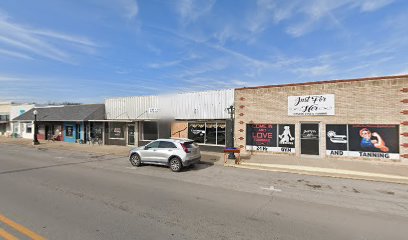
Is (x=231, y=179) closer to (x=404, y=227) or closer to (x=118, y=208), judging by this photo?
(x=118, y=208)

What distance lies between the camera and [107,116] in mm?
26016

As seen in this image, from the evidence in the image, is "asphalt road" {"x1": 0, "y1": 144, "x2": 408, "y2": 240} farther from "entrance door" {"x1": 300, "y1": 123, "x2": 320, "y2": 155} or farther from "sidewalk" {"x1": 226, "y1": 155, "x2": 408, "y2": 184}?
"entrance door" {"x1": 300, "y1": 123, "x2": 320, "y2": 155}

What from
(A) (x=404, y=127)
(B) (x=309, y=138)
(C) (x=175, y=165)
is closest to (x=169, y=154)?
(C) (x=175, y=165)

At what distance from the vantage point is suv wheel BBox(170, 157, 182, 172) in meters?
12.5

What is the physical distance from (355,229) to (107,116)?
24490mm

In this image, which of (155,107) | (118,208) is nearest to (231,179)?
(118,208)

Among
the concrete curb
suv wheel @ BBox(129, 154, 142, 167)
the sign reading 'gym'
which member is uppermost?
the sign reading 'gym'

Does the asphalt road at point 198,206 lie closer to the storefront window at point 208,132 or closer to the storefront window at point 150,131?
the storefront window at point 208,132

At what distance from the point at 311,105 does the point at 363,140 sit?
355cm

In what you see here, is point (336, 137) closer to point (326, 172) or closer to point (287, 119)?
point (287, 119)

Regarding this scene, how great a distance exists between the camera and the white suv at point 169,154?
12.5m

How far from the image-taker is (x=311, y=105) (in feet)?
53.2

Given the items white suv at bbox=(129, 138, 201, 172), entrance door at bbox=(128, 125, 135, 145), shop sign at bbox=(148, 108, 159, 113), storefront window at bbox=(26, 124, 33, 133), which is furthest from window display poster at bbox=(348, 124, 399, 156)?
storefront window at bbox=(26, 124, 33, 133)

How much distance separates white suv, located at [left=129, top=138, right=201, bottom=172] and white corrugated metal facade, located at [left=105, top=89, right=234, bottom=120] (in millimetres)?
6567
